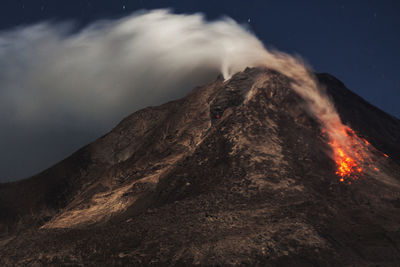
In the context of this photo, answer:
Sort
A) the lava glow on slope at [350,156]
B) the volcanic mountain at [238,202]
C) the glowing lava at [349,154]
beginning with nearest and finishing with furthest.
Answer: the volcanic mountain at [238,202], the lava glow on slope at [350,156], the glowing lava at [349,154]

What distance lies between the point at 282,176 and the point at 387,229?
37.0 ft

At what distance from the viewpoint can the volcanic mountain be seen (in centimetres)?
2772

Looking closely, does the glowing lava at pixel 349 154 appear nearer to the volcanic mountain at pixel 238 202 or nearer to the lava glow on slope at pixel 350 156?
the lava glow on slope at pixel 350 156

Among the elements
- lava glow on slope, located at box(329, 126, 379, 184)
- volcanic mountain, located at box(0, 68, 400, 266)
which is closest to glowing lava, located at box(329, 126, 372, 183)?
lava glow on slope, located at box(329, 126, 379, 184)

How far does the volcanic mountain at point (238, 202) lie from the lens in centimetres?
2772

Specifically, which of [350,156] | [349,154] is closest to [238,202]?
[350,156]

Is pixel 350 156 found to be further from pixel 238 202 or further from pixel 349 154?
pixel 238 202

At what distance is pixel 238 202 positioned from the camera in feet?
114

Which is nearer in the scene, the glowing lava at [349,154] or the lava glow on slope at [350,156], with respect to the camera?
the lava glow on slope at [350,156]

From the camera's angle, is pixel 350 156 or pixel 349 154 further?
pixel 349 154

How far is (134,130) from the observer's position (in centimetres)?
8294

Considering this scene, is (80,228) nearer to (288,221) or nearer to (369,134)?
(288,221)

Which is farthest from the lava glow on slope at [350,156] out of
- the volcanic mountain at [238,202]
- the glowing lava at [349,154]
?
the volcanic mountain at [238,202]

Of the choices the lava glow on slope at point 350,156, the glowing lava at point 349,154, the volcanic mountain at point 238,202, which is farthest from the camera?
the glowing lava at point 349,154
